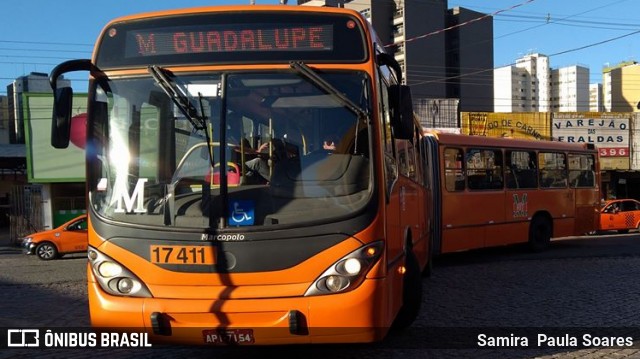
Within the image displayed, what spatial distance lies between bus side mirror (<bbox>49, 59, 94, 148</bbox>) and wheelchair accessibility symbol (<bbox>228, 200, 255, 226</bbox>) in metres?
1.50

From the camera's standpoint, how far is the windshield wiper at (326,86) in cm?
438

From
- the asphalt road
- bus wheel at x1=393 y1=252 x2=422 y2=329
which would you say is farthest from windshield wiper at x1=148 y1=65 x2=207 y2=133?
bus wheel at x1=393 y1=252 x2=422 y2=329

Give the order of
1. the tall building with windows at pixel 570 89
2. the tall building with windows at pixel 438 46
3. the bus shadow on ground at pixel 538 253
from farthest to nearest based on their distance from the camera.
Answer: the tall building with windows at pixel 438 46
the tall building with windows at pixel 570 89
the bus shadow on ground at pixel 538 253

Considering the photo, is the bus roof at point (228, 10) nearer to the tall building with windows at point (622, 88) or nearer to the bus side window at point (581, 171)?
the bus side window at point (581, 171)

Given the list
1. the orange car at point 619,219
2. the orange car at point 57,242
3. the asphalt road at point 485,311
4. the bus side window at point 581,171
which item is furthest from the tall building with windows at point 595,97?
the orange car at point 57,242

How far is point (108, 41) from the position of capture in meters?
4.67

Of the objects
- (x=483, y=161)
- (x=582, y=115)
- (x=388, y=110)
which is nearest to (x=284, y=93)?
(x=388, y=110)

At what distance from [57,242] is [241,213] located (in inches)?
651

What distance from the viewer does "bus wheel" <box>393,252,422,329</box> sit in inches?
246

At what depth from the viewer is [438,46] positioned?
3290 inches

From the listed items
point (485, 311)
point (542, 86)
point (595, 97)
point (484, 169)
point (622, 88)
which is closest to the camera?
point (485, 311)

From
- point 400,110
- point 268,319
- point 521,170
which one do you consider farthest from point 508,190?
point 268,319

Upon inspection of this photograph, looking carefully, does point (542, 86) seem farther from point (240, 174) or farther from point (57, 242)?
point (240, 174)

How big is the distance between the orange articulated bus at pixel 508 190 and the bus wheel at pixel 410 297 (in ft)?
15.3
